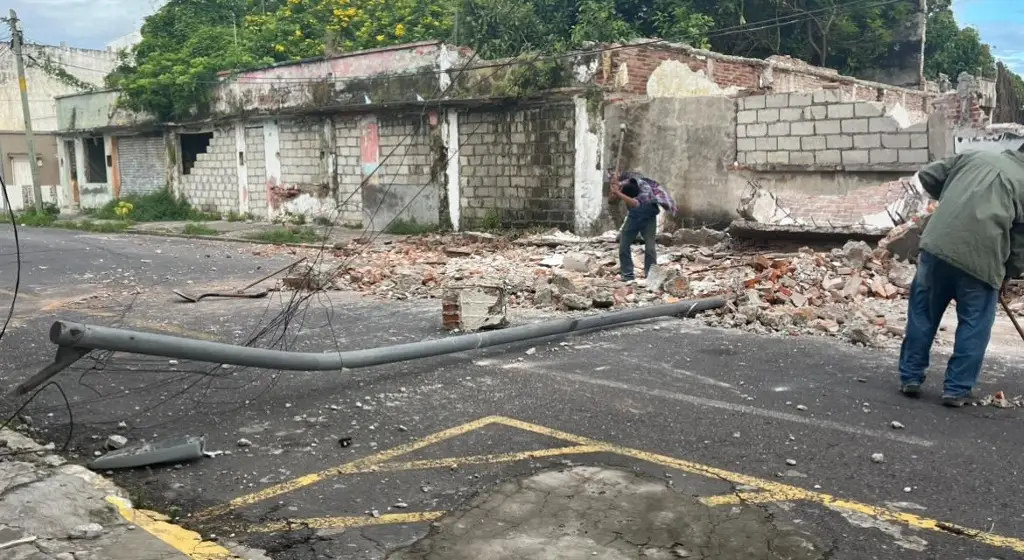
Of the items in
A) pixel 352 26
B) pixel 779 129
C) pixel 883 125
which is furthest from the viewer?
pixel 352 26

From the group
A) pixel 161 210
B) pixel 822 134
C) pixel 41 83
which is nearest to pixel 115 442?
pixel 822 134

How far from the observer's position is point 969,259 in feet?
15.9

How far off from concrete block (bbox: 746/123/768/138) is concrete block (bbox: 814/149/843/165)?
983 millimetres

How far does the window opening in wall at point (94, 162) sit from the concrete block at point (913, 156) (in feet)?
88.8

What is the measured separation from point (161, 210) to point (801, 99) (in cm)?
2011

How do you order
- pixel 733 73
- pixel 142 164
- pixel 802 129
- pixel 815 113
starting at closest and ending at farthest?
pixel 815 113
pixel 802 129
pixel 733 73
pixel 142 164

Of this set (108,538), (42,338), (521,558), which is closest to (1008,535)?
(521,558)

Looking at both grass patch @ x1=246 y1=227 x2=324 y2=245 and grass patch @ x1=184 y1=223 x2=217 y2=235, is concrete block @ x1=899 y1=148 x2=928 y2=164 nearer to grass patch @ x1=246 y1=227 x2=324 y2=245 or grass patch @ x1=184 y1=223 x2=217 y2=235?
grass patch @ x1=246 y1=227 x2=324 y2=245

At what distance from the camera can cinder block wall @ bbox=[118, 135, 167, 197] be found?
Result: 2616cm

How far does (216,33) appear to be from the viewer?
2666cm

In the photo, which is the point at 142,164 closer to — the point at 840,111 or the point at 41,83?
the point at 41,83

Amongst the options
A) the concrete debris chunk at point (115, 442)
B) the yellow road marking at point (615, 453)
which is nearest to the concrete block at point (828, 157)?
the yellow road marking at point (615, 453)

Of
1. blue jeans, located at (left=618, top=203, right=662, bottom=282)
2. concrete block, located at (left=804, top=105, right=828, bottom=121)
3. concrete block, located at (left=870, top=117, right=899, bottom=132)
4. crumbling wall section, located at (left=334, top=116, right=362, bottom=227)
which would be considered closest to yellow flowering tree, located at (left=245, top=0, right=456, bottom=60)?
crumbling wall section, located at (left=334, top=116, right=362, bottom=227)

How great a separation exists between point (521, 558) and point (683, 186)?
12269 mm
